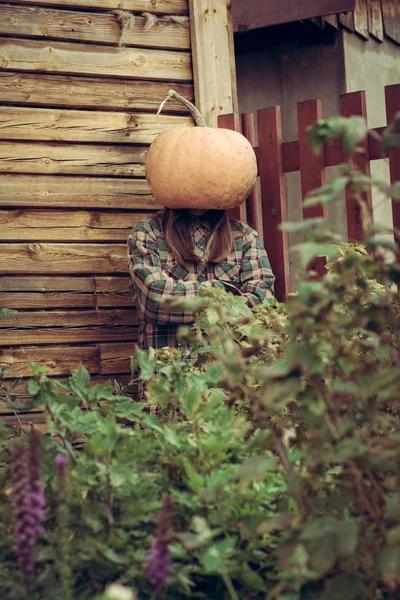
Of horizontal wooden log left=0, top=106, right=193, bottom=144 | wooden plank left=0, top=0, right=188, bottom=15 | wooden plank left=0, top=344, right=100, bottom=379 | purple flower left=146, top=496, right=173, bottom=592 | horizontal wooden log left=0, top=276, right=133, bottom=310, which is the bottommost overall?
purple flower left=146, top=496, right=173, bottom=592

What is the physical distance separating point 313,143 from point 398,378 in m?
0.49

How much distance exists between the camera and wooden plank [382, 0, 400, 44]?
9.36m

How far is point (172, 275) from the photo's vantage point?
4.50 m

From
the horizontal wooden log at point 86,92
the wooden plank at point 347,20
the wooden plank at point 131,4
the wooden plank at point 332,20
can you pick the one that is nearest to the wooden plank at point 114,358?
the horizontal wooden log at point 86,92

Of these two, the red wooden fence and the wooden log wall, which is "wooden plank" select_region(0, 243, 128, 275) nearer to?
the wooden log wall

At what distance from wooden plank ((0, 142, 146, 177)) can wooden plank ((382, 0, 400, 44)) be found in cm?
503

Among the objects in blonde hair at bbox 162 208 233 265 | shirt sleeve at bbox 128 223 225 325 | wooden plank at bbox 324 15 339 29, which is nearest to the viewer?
shirt sleeve at bbox 128 223 225 325

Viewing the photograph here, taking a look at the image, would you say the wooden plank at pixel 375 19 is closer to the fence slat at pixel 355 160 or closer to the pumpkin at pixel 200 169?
the fence slat at pixel 355 160

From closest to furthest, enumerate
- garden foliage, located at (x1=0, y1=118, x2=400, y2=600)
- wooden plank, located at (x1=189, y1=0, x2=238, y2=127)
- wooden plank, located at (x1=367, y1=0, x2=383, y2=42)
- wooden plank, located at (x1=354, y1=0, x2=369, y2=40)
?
1. garden foliage, located at (x1=0, y1=118, x2=400, y2=600)
2. wooden plank, located at (x1=189, y1=0, x2=238, y2=127)
3. wooden plank, located at (x1=354, y1=0, x2=369, y2=40)
4. wooden plank, located at (x1=367, y1=0, x2=383, y2=42)

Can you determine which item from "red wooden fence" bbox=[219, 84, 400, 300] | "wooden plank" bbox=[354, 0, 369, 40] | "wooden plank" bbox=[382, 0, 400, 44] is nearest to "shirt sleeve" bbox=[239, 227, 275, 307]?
"red wooden fence" bbox=[219, 84, 400, 300]

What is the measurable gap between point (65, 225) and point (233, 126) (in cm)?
106

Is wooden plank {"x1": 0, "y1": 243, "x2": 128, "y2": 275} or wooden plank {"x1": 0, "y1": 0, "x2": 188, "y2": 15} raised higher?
wooden plank {"x1": 0, "y1": 0, "x2": 188, "y2": 15}

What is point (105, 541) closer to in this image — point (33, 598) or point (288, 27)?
point (33, 598)

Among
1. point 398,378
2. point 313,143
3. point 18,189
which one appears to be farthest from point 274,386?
point 18,189
